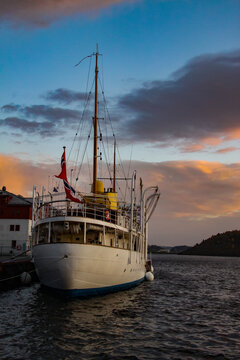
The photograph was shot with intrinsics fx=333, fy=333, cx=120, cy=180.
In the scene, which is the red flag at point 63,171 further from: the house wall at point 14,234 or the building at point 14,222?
the building at point 14,222

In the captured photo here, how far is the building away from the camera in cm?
6088

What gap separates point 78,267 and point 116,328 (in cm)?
583

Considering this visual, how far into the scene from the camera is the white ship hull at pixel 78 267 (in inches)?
838

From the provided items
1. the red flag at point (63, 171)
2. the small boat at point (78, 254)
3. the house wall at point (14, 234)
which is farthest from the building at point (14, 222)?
the red flag at point (63, 171)

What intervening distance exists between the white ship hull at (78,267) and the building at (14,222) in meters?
38.1

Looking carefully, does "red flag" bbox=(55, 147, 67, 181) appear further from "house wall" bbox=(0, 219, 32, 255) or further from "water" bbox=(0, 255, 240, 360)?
"house wall" bbox=(0, 219, 32, 255)

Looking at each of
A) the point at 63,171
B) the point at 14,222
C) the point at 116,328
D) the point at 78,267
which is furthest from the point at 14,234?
the point at 116,328

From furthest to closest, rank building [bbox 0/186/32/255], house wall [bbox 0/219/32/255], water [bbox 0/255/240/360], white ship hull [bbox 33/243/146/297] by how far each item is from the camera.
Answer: building [bbox 0/186/32/255] < house wall [bbox 0/219/32/255] < white ship hull [bbox 33/243/146/297] < water [bbox 0/255/240/360]

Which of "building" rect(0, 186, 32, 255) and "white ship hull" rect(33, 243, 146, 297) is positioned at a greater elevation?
"building" rect(0, 186, 32, 255)

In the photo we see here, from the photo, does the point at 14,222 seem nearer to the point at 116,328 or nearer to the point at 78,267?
the point at 78,267

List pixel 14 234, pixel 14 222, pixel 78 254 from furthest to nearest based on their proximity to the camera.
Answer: pixel 14 222 → pixel 14 234 → pixel 78 254

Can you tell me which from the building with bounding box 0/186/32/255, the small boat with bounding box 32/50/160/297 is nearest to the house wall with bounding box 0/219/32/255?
the building with bounding box 0/186/32/255

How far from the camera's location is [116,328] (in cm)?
1630

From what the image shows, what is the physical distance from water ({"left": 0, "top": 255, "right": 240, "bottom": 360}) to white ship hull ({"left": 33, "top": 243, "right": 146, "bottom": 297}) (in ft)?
3.05
